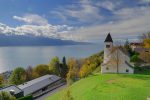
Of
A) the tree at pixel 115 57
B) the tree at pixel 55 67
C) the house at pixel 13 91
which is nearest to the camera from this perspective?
the house at pixel 13 91

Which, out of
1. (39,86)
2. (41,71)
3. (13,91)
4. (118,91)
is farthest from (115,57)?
(41,71)

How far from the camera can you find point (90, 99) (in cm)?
3456

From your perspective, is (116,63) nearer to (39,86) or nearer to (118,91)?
(39,86)

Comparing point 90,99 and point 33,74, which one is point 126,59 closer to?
point 90,99

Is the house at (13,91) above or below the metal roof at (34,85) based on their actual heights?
above

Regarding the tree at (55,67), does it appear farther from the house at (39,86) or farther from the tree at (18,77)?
the house at (39,86)

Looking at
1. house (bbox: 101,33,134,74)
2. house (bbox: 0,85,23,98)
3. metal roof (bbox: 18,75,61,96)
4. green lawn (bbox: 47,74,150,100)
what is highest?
house (bbox: 101,33,134,74)

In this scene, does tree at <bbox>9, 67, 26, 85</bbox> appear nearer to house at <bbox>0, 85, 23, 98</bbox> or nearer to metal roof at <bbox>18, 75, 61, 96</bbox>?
metal roof at <bbox>18, 75, 61, 96</bbox>

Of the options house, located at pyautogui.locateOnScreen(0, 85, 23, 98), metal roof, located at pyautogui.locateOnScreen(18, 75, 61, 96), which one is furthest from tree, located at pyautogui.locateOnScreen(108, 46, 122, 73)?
house, located at pyautogui.locateOnScreen(0, 85, 23, 98)

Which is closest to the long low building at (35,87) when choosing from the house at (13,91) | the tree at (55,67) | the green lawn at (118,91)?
the house at (13,91)

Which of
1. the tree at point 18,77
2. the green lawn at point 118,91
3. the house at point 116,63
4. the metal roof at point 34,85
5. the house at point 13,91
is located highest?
the house at point 116,63

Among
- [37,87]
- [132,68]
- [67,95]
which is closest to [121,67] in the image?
[132,68]

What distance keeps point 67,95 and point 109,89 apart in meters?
14.0

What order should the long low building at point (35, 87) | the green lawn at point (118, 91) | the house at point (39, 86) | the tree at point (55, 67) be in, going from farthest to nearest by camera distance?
1. the tree at point (55, 67)
2. the house at point (39, 86)
3. the long low building at point (35, 87)
4. the green lawn at point (118, 91)
